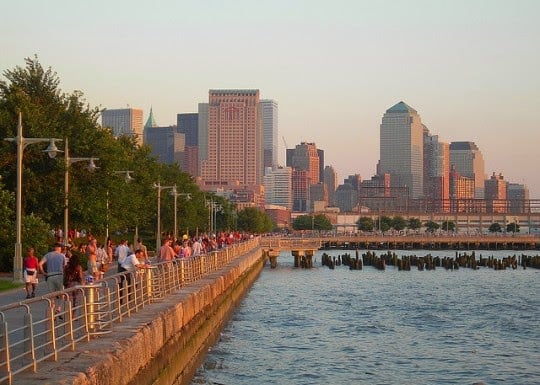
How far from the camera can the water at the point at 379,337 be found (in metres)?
30.7

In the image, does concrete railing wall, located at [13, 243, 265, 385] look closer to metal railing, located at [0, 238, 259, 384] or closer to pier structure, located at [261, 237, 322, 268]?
metal railing, located at [0, 238, 259, 384]

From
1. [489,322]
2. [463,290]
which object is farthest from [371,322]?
[463,290]

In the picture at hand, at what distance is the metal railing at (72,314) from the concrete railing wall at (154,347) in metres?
0.32

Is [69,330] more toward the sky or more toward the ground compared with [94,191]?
more toward the ground

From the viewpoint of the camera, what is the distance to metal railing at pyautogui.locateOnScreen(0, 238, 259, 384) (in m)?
15.5

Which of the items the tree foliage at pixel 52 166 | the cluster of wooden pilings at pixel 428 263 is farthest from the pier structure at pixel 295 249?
the tree foliage at pixel 52 166

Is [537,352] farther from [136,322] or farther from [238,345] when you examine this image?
[136,322]

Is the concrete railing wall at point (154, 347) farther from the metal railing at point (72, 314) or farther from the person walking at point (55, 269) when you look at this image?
the person walking at point (55, 269)

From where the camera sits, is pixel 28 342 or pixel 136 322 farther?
pixel 136 322

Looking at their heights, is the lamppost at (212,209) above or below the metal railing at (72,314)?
above

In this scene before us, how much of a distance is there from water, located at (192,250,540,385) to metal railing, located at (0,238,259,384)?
2.96m

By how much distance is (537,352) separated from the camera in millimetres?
36594

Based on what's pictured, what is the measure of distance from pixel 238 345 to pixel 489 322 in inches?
616

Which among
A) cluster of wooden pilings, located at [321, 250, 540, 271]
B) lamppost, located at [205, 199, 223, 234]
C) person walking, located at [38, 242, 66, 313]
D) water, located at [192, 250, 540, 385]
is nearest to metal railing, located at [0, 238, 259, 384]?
person walking, located at [38, 242, 66, 313]
